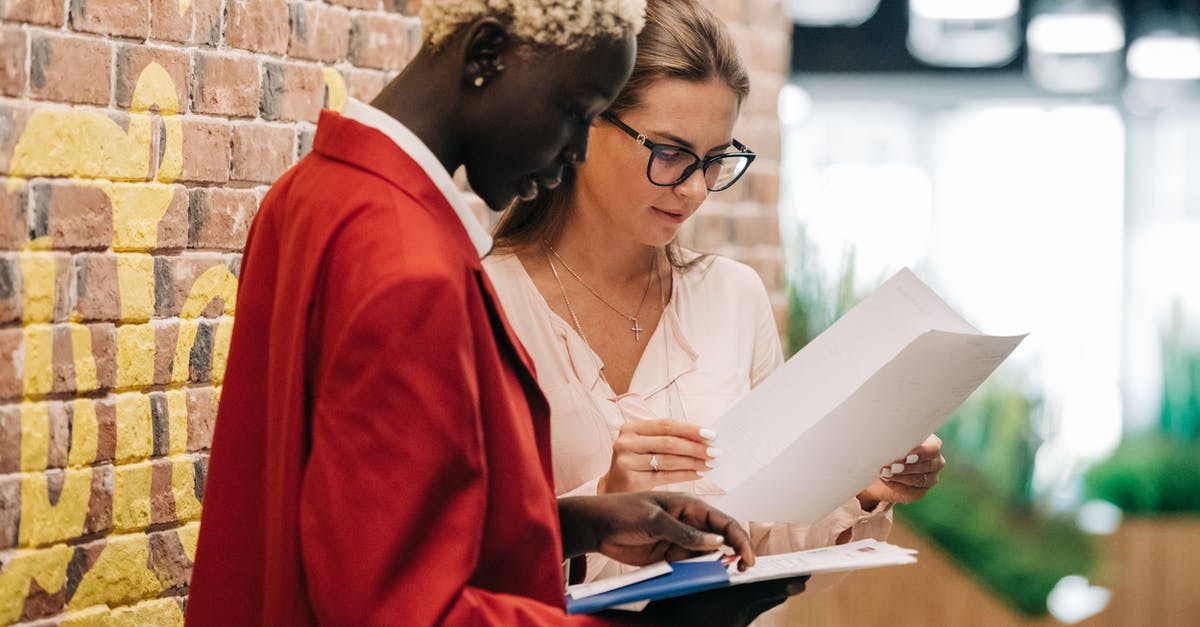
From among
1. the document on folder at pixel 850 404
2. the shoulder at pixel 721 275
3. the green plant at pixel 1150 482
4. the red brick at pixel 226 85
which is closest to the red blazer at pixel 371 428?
the document on folder at pixel 850 404

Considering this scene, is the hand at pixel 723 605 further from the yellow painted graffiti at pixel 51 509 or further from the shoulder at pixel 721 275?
the shoulder at pixel 721 275

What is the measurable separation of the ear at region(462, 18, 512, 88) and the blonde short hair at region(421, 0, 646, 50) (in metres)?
0.01

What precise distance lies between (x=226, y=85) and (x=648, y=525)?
0.99m

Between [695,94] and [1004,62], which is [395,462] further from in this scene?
[1004,62]

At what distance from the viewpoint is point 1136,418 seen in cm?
788

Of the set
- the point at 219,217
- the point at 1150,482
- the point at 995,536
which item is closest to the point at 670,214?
the point at 219,217

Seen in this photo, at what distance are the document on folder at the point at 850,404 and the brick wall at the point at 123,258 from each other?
0.78 m

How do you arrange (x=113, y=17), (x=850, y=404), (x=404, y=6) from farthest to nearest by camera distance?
(x=404, y=6)
(x=113, y=17)
(x=850, y=404)

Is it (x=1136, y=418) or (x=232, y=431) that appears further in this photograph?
(x=1136, y=418)

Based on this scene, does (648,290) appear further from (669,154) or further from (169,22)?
(169,22)

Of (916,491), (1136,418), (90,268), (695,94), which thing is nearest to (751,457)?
(916,491)

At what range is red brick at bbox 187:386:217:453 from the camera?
180 cm

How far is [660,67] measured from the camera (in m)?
1.81

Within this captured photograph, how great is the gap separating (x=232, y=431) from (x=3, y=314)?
543 millimetres
